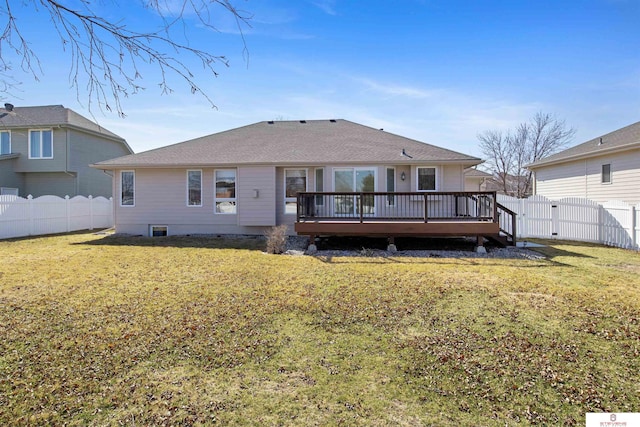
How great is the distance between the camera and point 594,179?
574 inches

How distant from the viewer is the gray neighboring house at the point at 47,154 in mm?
19375

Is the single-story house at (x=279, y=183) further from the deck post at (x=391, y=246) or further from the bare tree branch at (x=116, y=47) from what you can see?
the bare tree branch at (x=116, y=47)

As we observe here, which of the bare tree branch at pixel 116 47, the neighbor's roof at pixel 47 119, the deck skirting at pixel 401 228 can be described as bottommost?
the deck skirting at pixel 401 228

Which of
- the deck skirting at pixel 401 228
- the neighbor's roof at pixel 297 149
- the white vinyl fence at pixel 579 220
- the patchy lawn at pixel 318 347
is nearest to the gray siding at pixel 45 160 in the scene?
the neighbor's roof at pixel 297 149

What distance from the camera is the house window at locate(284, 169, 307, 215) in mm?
13133

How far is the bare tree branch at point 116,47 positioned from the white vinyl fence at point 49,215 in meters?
13.5

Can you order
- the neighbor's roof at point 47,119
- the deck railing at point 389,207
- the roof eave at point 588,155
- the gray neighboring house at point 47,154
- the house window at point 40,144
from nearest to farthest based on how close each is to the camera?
the deck railing at point 389,207 < the roof eave at point 588,155 < the neighbor's roof at point 47,119 < the gray neighboring house at point 47,154 < the house window at point 40,144

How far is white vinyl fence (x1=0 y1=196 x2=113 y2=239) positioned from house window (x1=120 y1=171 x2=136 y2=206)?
352 cm

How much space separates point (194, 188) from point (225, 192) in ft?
4.15

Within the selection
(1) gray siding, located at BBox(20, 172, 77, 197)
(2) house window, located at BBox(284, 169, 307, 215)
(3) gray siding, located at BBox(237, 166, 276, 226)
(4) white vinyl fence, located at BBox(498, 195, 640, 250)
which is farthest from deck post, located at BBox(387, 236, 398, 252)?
(1) gray siding, located at BBox(20, 172, 77, 197)

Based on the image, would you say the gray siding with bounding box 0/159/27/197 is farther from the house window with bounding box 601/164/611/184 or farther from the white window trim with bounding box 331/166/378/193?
the house window with bounding box 601/164/611/184

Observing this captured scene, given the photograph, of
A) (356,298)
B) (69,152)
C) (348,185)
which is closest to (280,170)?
(348,185)

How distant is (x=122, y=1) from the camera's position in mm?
3143

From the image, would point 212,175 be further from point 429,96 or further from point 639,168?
point 639,168
